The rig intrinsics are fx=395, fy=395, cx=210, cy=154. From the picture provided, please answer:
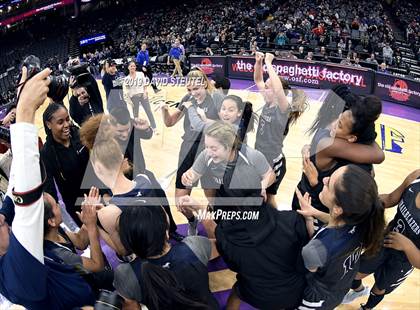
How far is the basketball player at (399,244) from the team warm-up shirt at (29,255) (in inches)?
77.3

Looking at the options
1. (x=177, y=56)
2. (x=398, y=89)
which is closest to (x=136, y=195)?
(x=398, y=89)

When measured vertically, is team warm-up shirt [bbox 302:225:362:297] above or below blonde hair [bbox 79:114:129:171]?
below

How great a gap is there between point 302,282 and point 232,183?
79 cm

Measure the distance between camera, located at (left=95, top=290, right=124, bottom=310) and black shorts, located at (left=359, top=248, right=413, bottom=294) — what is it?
1893mm

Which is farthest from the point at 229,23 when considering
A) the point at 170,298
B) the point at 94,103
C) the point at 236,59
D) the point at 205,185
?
the point at 170,298

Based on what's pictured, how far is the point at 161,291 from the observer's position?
178 centimetres

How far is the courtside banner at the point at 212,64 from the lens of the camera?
1284cm

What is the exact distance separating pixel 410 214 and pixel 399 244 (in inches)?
11.5

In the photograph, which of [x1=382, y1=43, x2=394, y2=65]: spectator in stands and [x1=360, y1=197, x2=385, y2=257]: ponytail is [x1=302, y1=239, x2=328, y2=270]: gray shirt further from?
A: [x1=382, y1=43, x2=394, y2=65]: spectator in stands

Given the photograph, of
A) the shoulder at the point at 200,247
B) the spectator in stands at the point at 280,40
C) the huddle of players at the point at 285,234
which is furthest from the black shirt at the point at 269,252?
the spectator in stands at the point at 280,40

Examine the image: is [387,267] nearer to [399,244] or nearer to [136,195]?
[399,244]

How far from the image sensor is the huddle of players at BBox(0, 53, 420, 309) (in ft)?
6.61

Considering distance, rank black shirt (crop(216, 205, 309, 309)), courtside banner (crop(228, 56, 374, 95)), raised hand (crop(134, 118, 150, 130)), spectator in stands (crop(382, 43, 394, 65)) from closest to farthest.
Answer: black shirt (crop(216, 205, 309, 309)) → raised hand (crop(134, 118, 150, 130)) → courtside banner (crop(228, 56, 374, 95)) → spectator in stands (crop(382, 43, 394, 65))

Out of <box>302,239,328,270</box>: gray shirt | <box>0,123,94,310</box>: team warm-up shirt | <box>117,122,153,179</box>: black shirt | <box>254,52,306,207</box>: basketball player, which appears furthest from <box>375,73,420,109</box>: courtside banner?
<box>0,123,94,310</box>: team warm-up shirt
